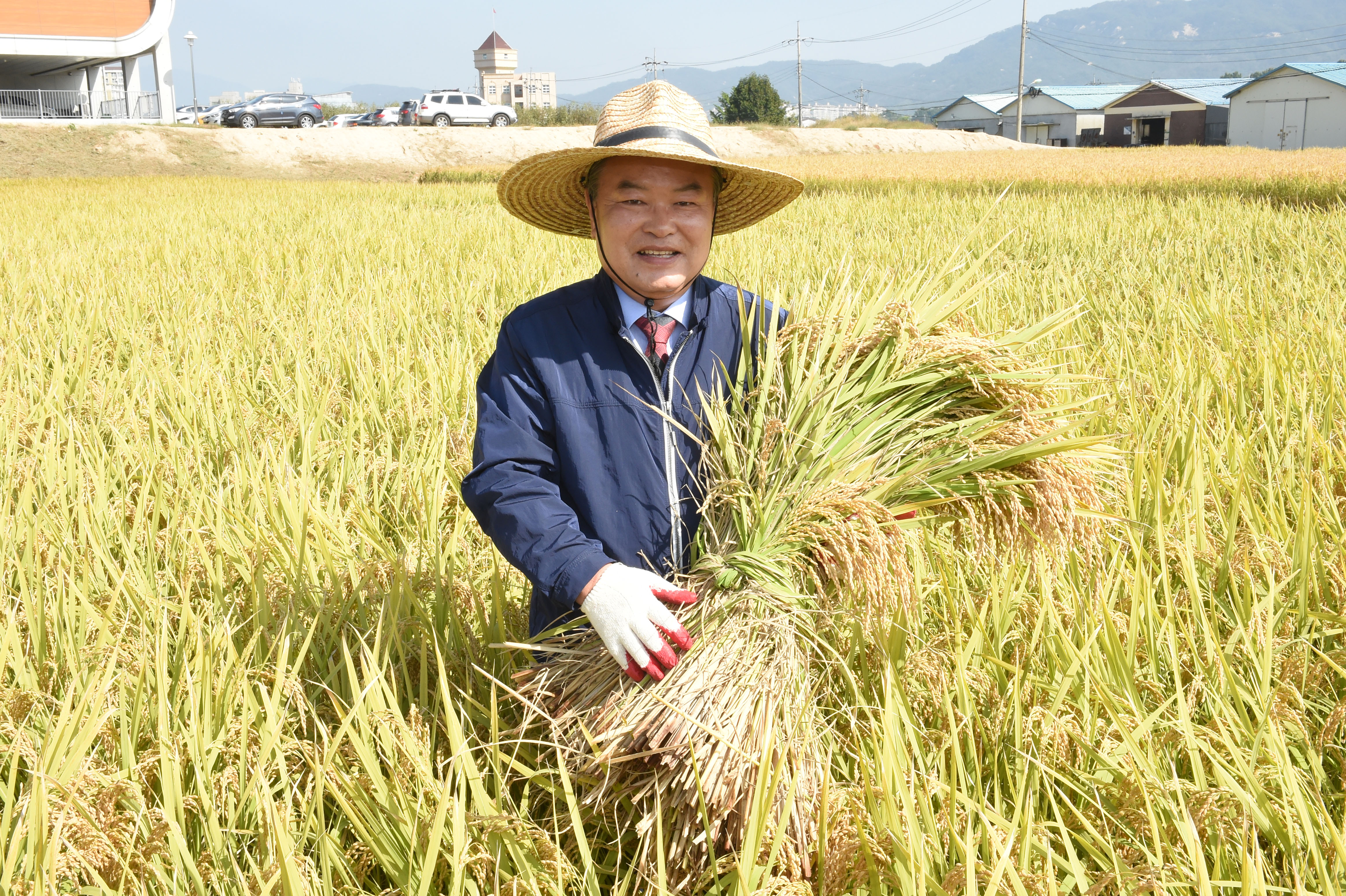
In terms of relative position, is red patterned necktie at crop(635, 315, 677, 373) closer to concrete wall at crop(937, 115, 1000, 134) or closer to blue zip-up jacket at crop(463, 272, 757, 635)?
blue zip-up jacket at crop(463, 272, 757, 635)

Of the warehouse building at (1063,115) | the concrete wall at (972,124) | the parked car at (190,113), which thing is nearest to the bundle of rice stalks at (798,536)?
the parked car at (190,113)

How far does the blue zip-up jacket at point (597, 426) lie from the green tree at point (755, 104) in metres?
49.7

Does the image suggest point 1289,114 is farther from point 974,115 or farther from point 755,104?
point 974,115

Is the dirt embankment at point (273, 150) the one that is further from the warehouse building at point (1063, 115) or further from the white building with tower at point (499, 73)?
the white building with tower at point (499, 73)

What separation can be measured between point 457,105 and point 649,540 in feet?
114

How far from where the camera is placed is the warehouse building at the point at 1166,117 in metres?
46.8

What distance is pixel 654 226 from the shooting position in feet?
4.55

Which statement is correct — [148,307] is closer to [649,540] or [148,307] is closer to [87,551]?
[87,551]

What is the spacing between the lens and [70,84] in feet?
106

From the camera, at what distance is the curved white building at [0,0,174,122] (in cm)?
2767

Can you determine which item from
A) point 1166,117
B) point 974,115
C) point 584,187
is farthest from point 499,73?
point 584,187

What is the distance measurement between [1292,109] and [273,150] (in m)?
41.0

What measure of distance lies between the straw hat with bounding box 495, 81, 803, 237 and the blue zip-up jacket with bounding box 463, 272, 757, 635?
0.68 feet

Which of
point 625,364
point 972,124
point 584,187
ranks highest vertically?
point 972,124
